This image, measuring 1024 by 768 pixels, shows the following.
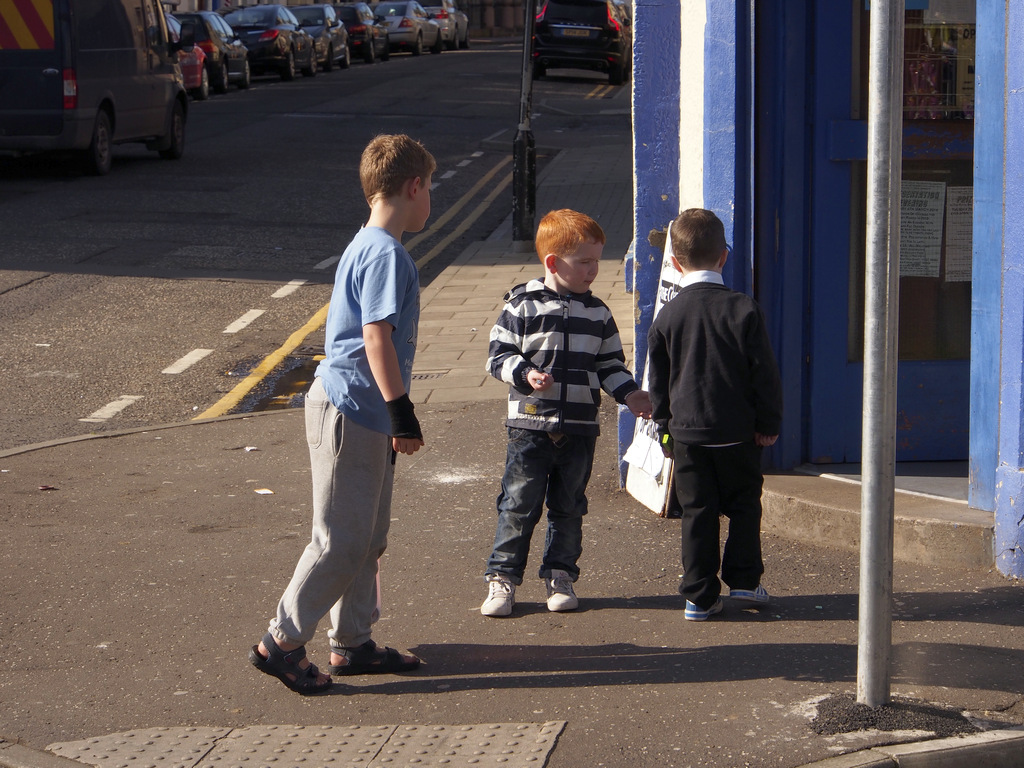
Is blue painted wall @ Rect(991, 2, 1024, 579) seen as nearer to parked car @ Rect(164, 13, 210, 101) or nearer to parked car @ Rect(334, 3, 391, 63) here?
parked car @ Rect(164, 13, 210, 101)

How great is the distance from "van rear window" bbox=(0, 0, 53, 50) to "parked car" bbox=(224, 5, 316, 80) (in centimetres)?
1757

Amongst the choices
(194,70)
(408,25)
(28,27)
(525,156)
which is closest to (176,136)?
(28,27)

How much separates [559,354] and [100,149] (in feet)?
45.5

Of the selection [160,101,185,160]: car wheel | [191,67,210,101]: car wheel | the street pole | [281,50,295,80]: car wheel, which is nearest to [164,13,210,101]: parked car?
[191,67,210,101]: car wheel

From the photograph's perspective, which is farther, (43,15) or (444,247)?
(43,15)

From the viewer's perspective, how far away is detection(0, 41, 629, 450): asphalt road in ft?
28.6

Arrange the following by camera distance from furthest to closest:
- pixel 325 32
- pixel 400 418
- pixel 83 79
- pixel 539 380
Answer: pixel 325 32 → pixel 83 79 → pixel 539 380 → pixel 400 418

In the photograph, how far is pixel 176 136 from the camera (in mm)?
18891

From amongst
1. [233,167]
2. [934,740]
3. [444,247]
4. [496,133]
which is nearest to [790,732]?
[934,740]

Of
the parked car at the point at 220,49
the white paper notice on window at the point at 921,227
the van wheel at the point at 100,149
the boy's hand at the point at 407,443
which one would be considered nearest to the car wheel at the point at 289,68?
the parked car at the point at 220,49

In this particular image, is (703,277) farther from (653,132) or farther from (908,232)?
(908,232)

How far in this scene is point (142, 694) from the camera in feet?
13.7

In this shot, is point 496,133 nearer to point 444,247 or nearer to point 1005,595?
point 444,247

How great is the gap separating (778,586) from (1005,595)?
790mm
